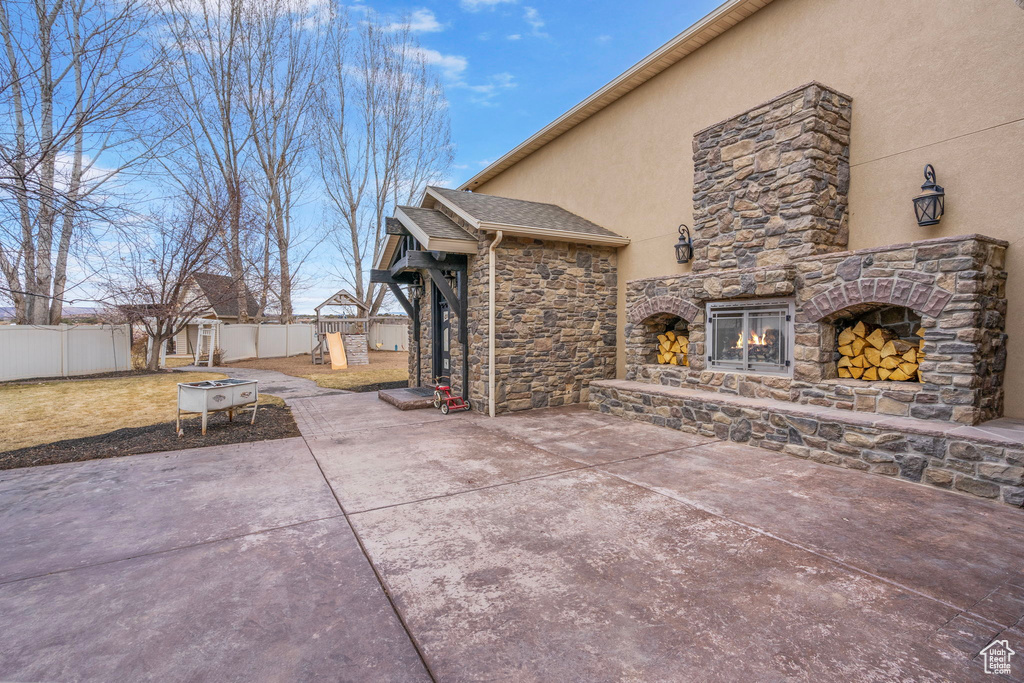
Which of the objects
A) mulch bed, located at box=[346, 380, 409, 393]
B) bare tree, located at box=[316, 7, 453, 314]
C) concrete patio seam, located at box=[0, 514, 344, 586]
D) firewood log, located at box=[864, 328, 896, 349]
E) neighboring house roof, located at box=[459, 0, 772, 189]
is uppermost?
bare tree, located at box=[316, 7, 453, 314]

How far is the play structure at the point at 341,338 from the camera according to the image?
15.8 metres

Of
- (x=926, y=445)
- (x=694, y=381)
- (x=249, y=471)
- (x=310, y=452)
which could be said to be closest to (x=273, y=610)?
(x=249, y=471)

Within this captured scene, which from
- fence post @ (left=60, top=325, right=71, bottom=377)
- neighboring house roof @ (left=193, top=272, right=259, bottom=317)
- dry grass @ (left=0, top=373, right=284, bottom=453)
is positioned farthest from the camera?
neighboring house roof @ (left=193, top=272, right=259, bottom=317)

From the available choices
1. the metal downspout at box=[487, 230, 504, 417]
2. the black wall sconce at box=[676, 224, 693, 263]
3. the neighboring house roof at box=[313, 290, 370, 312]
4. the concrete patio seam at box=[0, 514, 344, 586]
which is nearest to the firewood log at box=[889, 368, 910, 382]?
the black wall sconce at box=[676, 224, 693, 263]

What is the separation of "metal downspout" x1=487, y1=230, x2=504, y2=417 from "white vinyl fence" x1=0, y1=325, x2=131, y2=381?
11.9 m

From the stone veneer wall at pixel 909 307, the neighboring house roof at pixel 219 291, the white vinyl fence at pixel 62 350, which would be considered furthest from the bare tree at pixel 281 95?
the stone veneer wall at pixel 909 307

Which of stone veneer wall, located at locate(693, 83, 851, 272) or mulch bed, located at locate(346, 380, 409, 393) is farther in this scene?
mulch bed, located at locate(346, 380, 409, 393)

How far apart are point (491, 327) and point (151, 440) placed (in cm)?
495

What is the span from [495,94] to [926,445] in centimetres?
1779

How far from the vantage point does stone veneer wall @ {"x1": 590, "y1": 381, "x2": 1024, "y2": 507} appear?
365 cm

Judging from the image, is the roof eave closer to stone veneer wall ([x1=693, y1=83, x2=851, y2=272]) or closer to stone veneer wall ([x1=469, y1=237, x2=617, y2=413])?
stone veneer wall ([x1=469, y1=237, x2=617, y2=413])

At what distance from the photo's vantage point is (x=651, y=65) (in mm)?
7633

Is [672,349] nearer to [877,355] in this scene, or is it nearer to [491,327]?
[877,355]

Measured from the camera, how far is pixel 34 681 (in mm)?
1839
